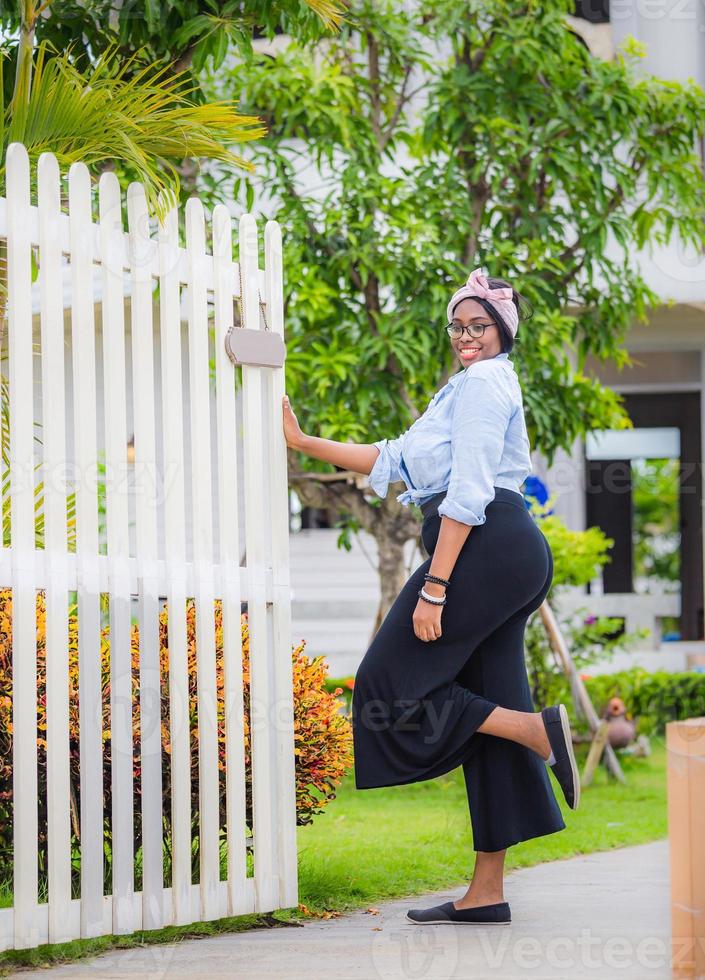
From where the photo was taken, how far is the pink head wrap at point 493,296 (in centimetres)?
338

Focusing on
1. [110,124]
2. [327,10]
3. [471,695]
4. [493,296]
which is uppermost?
[327,10]

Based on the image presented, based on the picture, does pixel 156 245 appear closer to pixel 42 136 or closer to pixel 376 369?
pixel 42 136

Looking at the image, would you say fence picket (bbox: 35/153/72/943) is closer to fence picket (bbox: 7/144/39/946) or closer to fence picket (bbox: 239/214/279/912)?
fence picket (bbox: 7/144/39/946)

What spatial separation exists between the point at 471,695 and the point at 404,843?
1.99m

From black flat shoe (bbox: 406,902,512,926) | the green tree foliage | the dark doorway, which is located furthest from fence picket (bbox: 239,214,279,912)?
the dark doorway

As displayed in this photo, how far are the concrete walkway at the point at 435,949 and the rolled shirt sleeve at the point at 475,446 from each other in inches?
40.5

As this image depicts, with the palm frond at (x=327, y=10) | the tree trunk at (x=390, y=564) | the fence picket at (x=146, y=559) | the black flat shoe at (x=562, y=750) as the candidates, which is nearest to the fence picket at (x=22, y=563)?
the fence picket at (x=146, y=559)

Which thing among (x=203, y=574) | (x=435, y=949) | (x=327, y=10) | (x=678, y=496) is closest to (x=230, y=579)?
(x=203, y=574)

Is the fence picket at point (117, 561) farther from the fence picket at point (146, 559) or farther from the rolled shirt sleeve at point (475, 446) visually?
the rolled shirt sleeve at point (475, 446)

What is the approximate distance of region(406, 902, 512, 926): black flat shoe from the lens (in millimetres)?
3207

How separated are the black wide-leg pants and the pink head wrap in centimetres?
51

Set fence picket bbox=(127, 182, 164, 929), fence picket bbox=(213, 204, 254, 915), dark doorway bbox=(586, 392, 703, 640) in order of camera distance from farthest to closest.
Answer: dark doorway bbox=(586, 392, 703, 640), fence picket bbox=(213, 204, 254, 915), fence picket bbox=(127, 182, 164, 929)

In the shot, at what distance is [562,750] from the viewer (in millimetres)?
3125

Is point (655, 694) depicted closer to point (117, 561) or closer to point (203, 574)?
point (203, 574)
